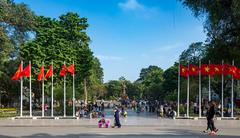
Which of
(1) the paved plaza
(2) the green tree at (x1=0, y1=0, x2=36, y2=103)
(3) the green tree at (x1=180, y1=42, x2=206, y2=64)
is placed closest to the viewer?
(1) the paved plaza

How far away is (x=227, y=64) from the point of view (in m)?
43.6

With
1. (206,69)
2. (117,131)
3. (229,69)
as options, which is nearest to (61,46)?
(206,69)

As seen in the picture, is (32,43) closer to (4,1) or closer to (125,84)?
(4,1)

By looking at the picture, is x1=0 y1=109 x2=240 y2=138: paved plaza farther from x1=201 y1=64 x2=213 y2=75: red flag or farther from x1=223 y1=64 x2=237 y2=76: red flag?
x1=201 y1=64 x2=213 y2=75: red flag

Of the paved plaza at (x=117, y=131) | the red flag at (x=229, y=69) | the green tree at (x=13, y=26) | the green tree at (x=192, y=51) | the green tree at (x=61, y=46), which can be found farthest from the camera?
the green tree at (x=192, y=51)

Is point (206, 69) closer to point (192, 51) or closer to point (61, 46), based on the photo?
point (61, 46)

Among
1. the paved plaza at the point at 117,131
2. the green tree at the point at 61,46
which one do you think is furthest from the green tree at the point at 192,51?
the paved plaza at the point at 117,131

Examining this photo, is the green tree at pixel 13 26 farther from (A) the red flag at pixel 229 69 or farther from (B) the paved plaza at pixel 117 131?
(A) the red flag at pixel 229 69

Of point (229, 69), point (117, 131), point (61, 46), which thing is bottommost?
point (117, 131)

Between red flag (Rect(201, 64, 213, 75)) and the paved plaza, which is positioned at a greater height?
red flag (Rect(201, 64, 213, 75))

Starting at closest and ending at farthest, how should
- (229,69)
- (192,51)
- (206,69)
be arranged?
(229,69)
(206,69)
(192,51)

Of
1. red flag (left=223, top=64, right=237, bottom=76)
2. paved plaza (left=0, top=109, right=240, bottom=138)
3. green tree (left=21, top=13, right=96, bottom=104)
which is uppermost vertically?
green tree (left=21, top=13, right=96, bottom=104)

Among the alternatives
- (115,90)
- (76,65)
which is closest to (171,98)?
(76,65)

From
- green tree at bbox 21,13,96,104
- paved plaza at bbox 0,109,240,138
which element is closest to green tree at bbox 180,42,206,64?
green tree at bbox 21,13,96,104
